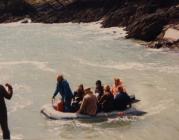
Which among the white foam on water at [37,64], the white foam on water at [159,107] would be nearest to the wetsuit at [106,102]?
the white foam on water at [159,107]

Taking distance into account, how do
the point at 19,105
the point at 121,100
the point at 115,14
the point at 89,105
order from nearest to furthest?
the point at 89,105 → the point at 121,100 → the point at 19,105 → the point at 115,14

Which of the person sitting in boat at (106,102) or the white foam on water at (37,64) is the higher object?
the person sitting in boat at (106,102)

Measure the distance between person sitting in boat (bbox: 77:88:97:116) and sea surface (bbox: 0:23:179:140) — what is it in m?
0.39

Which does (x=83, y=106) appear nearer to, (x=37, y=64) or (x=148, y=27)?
(x=37, y=64)

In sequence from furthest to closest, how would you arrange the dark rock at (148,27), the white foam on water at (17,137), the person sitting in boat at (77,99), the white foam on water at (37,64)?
the dark rock at (148,27) < the white foam on water at (37,64) < the person sitting in boat at (77,99) < the white foam on water at (17,137)

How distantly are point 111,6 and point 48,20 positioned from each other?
25.6 ft

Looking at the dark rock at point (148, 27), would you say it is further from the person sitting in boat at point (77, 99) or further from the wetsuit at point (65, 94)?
the wetsuit at point (65, 94)

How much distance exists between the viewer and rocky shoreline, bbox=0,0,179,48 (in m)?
41.8

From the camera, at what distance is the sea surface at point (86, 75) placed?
59.5 ft

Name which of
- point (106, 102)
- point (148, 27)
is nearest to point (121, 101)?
point (106, 102)

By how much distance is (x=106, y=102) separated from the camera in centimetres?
1928

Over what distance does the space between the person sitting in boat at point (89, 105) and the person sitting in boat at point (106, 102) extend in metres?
0.48

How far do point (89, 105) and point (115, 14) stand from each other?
3613cm

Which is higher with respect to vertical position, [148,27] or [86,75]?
[148,27]
